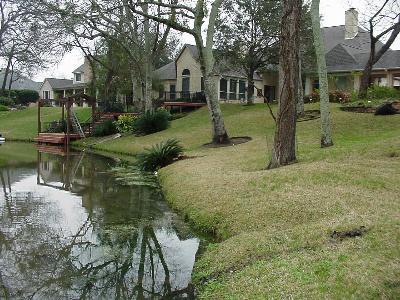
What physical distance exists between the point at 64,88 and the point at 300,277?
65.5 meters

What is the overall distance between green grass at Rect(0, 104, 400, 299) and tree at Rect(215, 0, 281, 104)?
20.5 m

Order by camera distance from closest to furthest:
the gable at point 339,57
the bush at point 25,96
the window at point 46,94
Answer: the gable at point 339,57 → the bush at point 25,96 → the window at point 46,94

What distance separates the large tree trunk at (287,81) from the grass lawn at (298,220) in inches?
24.3

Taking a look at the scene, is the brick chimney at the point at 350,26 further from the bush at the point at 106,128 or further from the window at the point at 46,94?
the window at the point at 46,94

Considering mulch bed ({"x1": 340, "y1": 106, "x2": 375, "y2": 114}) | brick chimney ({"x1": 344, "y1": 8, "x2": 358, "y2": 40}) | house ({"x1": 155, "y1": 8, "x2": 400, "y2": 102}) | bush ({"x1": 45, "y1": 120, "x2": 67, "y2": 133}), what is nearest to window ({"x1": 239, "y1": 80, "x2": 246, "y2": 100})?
house ({"x1": 155, "y1": 8, "x2": 400, "y2": 102})

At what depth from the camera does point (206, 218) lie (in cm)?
919

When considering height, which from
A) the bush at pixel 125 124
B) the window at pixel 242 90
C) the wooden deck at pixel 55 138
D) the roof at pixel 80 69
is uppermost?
the roof at pixel 80 69

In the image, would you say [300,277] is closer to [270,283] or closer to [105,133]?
[270,283]

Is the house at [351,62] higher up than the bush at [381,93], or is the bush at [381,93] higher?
the house at [351,62]

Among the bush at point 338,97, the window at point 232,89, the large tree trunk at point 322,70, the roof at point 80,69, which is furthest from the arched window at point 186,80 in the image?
the large tree trunk at point 322,70

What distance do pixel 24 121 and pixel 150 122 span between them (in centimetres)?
2011

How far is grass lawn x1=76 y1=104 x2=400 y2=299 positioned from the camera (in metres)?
5.25

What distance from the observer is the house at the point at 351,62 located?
3797cm

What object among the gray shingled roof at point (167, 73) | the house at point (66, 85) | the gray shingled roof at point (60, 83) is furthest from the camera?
the gray shingled roof at point (60, 83)
